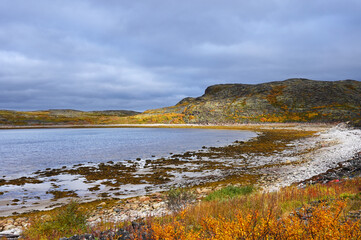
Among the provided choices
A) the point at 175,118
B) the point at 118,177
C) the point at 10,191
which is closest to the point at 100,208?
the point at 118,177

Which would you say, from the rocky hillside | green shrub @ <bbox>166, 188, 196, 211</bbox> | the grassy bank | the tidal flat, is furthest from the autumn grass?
the rocky hillside

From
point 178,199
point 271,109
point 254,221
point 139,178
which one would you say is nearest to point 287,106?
point 271,109

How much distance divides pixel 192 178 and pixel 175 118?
107760mm

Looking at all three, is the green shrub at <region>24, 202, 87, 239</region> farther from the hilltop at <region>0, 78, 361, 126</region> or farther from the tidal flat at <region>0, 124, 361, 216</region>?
the hilltop at <region>0, 78, 361, 126</region>

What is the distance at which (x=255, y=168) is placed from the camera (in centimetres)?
2077

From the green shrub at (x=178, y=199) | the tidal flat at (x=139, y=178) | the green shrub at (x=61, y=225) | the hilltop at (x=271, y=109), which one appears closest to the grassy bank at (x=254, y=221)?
the green shrub at (x=61, y=225)

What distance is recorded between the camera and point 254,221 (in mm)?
4297

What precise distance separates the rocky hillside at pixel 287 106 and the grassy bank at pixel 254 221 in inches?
4014

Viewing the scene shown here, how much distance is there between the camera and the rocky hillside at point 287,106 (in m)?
101

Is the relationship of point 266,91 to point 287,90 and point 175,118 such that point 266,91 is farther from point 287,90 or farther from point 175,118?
point 175,118

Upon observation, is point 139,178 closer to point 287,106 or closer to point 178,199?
point 178,199

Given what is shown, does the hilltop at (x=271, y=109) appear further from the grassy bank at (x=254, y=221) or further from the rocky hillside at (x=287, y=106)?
the grassy bank at (x=254, y=221)

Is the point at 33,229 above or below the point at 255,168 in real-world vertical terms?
above

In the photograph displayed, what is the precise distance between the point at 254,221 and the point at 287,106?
126037mm
